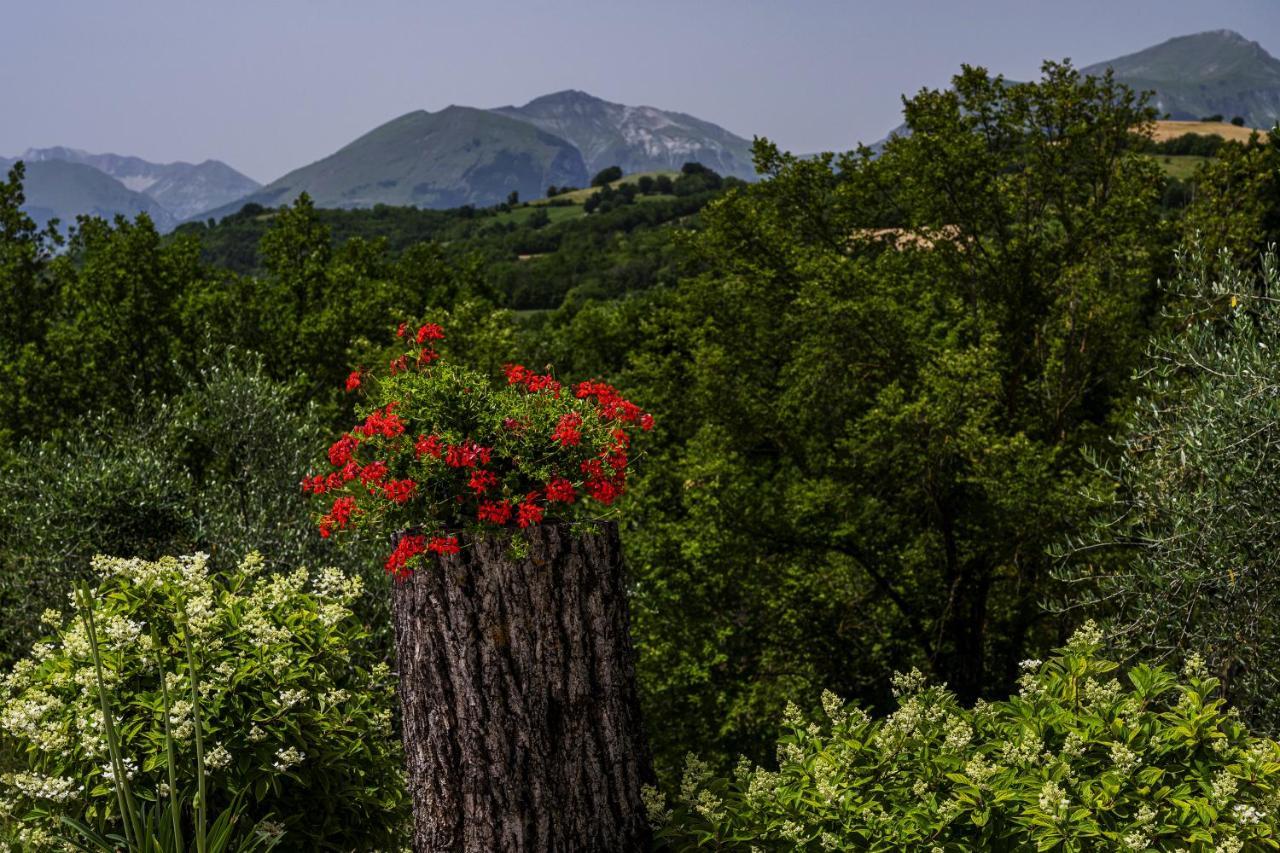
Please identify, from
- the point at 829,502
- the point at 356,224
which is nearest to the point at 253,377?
the point at 829,502

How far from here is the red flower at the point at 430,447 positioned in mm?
4902

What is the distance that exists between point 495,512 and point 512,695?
0.98 meters

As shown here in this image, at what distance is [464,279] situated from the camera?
3503 centimetres

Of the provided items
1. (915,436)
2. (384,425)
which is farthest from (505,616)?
(915,436)

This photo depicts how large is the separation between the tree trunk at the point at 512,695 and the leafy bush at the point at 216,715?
98cm

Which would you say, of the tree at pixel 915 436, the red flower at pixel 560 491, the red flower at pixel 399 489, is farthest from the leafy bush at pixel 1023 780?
the tree at pixel 915 436

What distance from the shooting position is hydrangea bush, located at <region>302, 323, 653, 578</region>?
16.1 feet

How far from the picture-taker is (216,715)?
5.37 m

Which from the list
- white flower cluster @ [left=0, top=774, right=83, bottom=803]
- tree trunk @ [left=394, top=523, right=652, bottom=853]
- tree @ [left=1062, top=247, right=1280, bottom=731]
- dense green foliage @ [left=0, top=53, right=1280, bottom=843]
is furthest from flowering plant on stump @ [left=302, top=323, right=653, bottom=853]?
dense green foliage @ [left=0, top=53, right=1280, bottom=843]

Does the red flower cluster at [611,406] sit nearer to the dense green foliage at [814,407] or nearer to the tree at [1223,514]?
the tree at [1223,514]

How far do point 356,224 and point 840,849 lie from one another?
8667cm

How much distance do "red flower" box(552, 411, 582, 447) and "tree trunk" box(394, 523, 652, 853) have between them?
47 centimetres

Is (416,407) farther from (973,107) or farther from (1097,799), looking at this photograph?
(973,107)

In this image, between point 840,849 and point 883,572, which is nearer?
point 840,849
